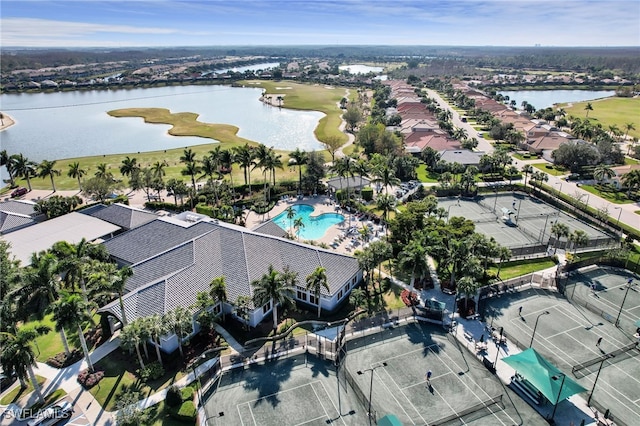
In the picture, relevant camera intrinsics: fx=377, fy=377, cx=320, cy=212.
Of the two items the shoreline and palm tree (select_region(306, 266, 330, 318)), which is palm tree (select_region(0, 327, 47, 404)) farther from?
the shoreline

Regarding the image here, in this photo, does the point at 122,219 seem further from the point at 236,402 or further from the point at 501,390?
the point at 501,390

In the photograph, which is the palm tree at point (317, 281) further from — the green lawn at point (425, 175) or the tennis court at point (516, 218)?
the green lawn at point (425, 175)

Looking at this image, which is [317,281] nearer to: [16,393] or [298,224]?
[298,224]

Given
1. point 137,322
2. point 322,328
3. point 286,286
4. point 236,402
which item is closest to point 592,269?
point 322,328

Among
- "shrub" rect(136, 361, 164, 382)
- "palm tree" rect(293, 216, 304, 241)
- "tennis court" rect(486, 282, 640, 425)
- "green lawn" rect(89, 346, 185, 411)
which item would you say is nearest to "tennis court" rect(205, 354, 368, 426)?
"green lawn" rect(89, 346, 185, 411)

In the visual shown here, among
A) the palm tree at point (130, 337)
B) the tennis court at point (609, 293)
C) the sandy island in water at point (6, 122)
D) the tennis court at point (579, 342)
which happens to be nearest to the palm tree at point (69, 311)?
the palm tree at point (130, 337)

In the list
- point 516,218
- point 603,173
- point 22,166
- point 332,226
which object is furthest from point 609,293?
point 22,166
